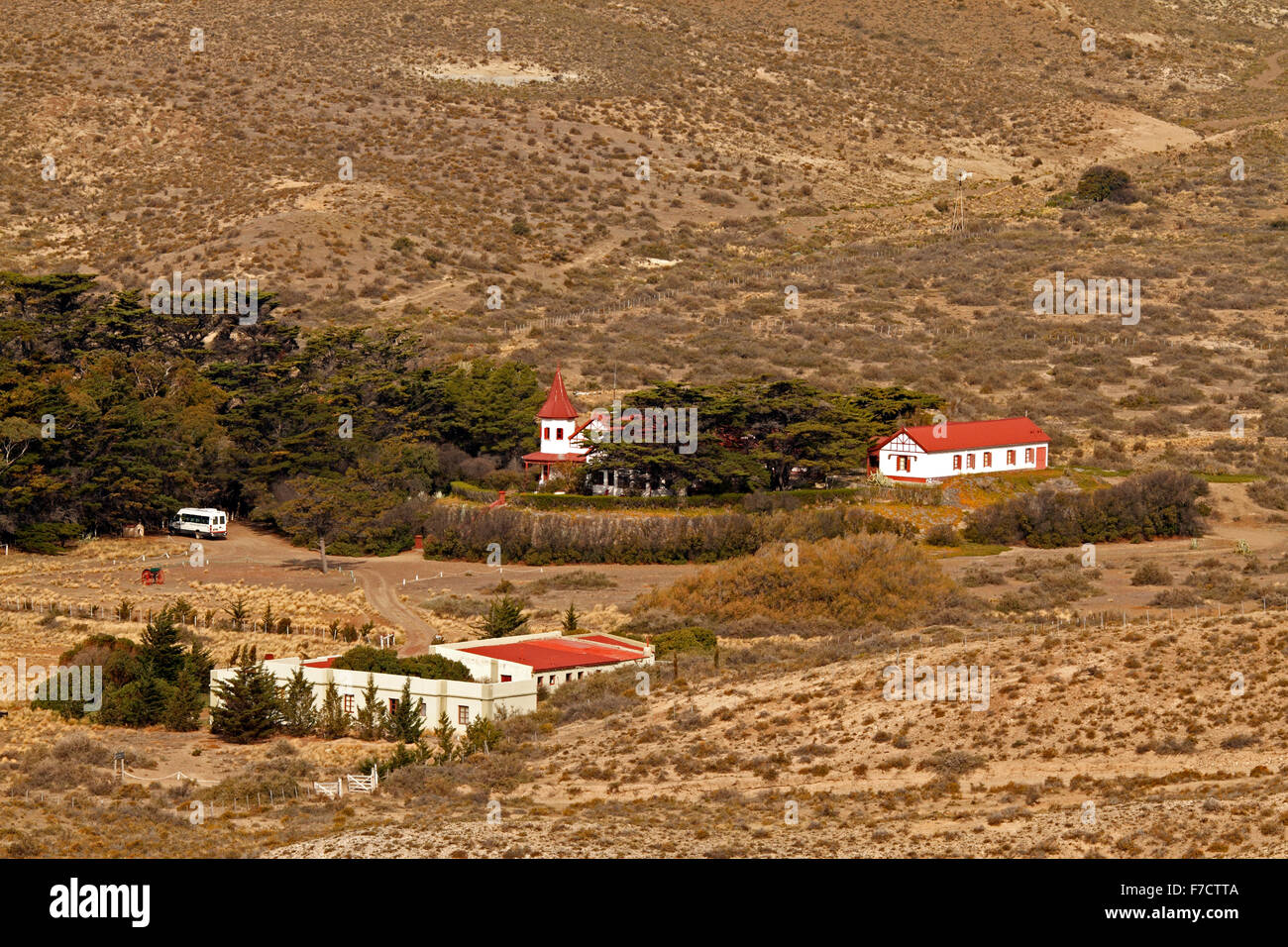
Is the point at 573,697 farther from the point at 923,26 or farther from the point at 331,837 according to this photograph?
the point at 923,26

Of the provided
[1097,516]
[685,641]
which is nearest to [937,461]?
[1097,516]

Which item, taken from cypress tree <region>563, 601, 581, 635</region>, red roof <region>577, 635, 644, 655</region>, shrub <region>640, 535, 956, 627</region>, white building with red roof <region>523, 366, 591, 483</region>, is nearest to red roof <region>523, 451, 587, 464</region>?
white building with red roof <region>523, 366, 591, 483</region>

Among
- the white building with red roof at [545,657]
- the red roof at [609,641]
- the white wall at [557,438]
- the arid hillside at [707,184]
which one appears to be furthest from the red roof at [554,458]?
the white building with red roof at [545,657]

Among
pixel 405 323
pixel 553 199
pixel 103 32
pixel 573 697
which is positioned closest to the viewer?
pixel 573 697

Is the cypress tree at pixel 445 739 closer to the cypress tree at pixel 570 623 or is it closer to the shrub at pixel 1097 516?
the cypress tree at pixel 570 623

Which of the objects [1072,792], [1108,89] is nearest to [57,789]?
[1072,792]

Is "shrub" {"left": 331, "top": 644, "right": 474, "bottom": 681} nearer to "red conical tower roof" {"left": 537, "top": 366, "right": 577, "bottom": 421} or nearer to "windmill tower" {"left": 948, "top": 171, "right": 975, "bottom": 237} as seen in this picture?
"red conical tower roof" {"left": 537, "top": 366, "right": 577, "bottom": 421}
